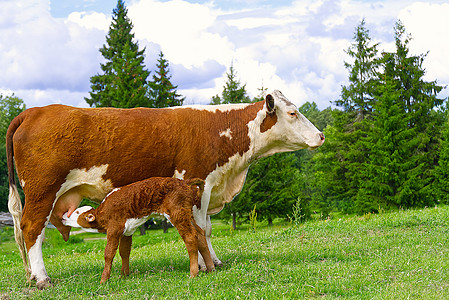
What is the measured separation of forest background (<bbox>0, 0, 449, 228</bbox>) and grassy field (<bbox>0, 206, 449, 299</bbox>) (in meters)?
16.9

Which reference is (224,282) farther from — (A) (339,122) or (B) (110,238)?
(A) (339,122)

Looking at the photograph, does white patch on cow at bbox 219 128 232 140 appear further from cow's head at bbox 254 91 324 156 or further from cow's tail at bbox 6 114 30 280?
cow's tail at bbox 6 114 30 280

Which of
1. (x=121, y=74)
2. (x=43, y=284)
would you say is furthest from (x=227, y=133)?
(x=121, y=74)

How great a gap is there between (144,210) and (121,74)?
929 inches

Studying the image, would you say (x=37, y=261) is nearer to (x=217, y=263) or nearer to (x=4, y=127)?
(x=217, y=263)

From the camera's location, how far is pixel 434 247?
8.68m

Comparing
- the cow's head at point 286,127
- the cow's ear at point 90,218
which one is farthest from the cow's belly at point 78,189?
the cow's head at point 286,127

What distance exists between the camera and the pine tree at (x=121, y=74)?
1109 inches

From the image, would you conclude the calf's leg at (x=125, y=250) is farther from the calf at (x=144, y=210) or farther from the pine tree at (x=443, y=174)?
the pine tree at (x=443, y=174)

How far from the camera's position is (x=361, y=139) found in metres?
33.3

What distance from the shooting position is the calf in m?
6.79

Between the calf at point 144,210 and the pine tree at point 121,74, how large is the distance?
20.7m

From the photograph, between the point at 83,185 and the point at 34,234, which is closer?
the point at 34,234

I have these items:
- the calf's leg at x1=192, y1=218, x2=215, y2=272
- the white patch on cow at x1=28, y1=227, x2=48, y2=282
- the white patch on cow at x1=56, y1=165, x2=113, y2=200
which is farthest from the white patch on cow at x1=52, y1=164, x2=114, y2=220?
the calf's leg at x1=192, y1=218, x2=215, y2=272
